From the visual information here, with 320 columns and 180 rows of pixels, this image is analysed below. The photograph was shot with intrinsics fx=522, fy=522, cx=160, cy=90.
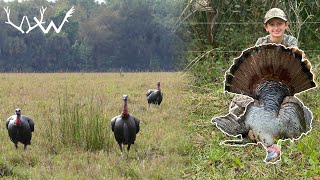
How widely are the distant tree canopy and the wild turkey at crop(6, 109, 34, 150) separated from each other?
46.1 ft

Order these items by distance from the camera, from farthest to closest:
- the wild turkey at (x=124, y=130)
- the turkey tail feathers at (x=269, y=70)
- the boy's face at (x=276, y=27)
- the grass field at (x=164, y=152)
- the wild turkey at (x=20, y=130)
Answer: the wild turkey at (x=20, y=130) → the wild turkey at (x=124, y=130) → the grass field at (x=164, y=152) → the boy's face at (x=276, y=27) → the turkey tail feathers at (x=269, y=70)

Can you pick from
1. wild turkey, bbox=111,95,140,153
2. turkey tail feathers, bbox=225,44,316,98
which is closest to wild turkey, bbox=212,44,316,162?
turkey tail feathers, bbox=225,44,316,98

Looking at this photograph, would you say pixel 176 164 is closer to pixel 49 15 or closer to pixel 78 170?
pixel 78 170

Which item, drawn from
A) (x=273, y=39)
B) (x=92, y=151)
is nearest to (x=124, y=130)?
(x=92, y=151)

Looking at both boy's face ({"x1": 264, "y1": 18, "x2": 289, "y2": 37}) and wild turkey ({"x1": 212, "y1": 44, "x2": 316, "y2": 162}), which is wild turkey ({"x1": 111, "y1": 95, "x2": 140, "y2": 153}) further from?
boy's face ({"x1": 264, "y1": 18, "x2": 289, "y2": 37})

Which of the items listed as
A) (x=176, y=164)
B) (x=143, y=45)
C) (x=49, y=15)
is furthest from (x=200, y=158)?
(x=49, y=15)

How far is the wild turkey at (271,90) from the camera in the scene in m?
3.09

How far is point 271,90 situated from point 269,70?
13 centimetres

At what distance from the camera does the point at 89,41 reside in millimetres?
31078

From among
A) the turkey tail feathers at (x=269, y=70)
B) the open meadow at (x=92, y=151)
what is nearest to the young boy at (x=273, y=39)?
the turkey tail feathers at (x=269, y=70)

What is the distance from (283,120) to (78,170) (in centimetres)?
216

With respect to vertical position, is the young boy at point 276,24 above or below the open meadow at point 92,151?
above

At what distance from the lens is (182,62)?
239 inches

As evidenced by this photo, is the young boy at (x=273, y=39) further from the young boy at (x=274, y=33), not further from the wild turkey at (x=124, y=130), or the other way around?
the wild turkey at (x=124, y=130)
